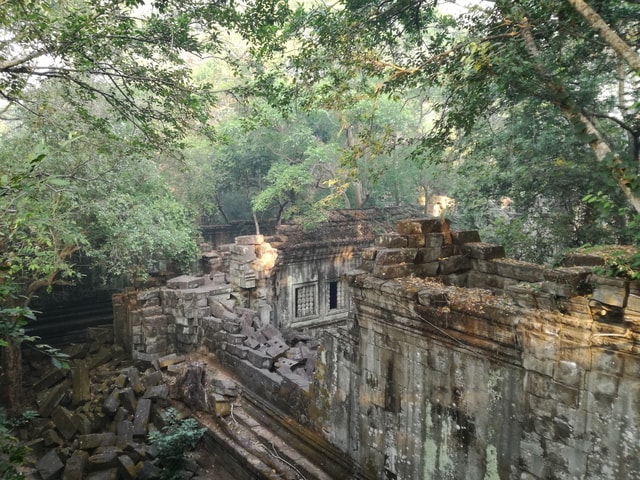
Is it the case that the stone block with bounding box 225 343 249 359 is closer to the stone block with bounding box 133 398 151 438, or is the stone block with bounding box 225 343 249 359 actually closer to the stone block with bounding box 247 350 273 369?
the stone block with bounding box 247 350 273 369

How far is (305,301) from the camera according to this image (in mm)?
16031

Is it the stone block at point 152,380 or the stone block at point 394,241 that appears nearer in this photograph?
the stone block at point 394,241

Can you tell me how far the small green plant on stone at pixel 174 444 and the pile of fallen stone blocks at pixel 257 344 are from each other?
1.84 metres

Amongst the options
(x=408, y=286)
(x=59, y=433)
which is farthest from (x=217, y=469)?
(x=408, y=286)

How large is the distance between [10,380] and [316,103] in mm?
9621

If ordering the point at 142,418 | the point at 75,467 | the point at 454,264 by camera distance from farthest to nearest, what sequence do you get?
the point at 142,418, the point at 75,467, the point at 454,264

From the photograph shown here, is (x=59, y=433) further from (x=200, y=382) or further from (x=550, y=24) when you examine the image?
(x=550, y=24)

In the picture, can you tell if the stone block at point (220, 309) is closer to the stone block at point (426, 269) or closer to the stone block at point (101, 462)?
the stone block at point (101, 462)

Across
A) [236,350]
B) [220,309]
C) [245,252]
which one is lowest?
[236,350]

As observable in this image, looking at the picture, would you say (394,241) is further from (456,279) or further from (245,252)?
(245,252)

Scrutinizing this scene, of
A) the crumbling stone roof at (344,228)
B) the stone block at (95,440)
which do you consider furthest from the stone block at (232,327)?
the crumbling stone roof at (344,228)

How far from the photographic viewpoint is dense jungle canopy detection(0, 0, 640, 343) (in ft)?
19.2

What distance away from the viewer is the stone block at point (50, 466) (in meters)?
6.89

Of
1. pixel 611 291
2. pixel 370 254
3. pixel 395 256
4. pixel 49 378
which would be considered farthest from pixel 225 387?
pixel 611 291
